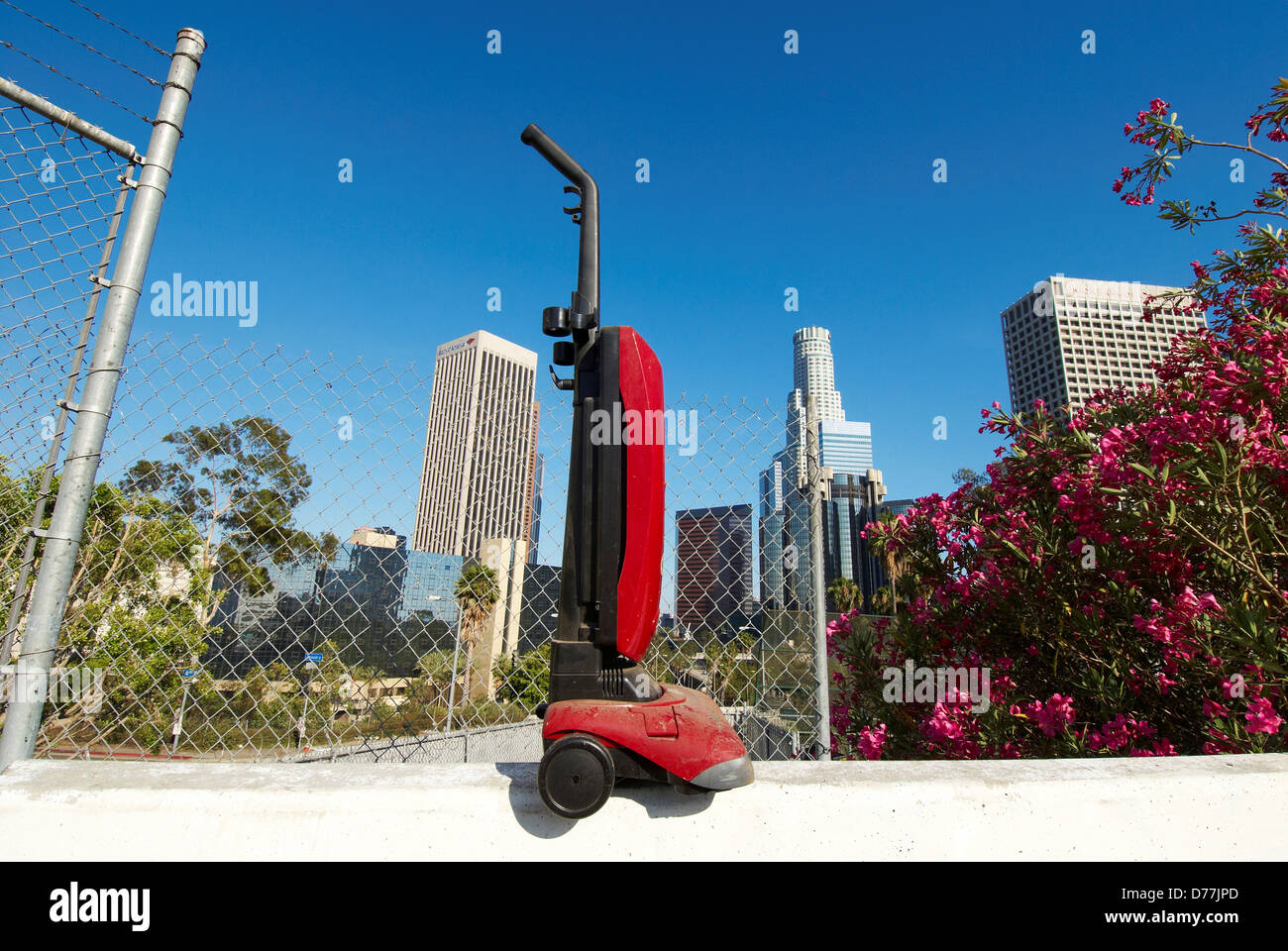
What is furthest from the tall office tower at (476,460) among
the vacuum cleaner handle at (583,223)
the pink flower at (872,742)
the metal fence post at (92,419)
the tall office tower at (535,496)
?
the pink flower at (872,742)

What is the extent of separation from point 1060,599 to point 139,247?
3.76 metres

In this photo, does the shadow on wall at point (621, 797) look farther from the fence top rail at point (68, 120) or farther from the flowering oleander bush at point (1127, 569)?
the fence top rail at point (68, 120)

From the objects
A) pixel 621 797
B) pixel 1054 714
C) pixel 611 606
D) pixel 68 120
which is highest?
pixel 68 120

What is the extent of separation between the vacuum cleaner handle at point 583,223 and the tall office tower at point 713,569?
1.14 metres

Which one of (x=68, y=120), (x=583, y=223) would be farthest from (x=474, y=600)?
(x=68, y=120)

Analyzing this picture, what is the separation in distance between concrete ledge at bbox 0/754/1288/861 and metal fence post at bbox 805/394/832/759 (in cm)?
84

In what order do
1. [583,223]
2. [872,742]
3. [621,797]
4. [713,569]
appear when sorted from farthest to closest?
[872,742] → [713,569] → [583,223] → [621,797]

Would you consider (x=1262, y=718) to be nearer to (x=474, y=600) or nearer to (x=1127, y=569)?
(x=1127, y=569)

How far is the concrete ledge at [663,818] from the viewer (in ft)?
3.99

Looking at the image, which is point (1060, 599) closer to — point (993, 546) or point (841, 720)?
point (993, 546)

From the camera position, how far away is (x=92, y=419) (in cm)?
166

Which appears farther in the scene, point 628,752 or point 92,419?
point 92,419

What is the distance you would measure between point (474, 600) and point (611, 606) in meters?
1.48
